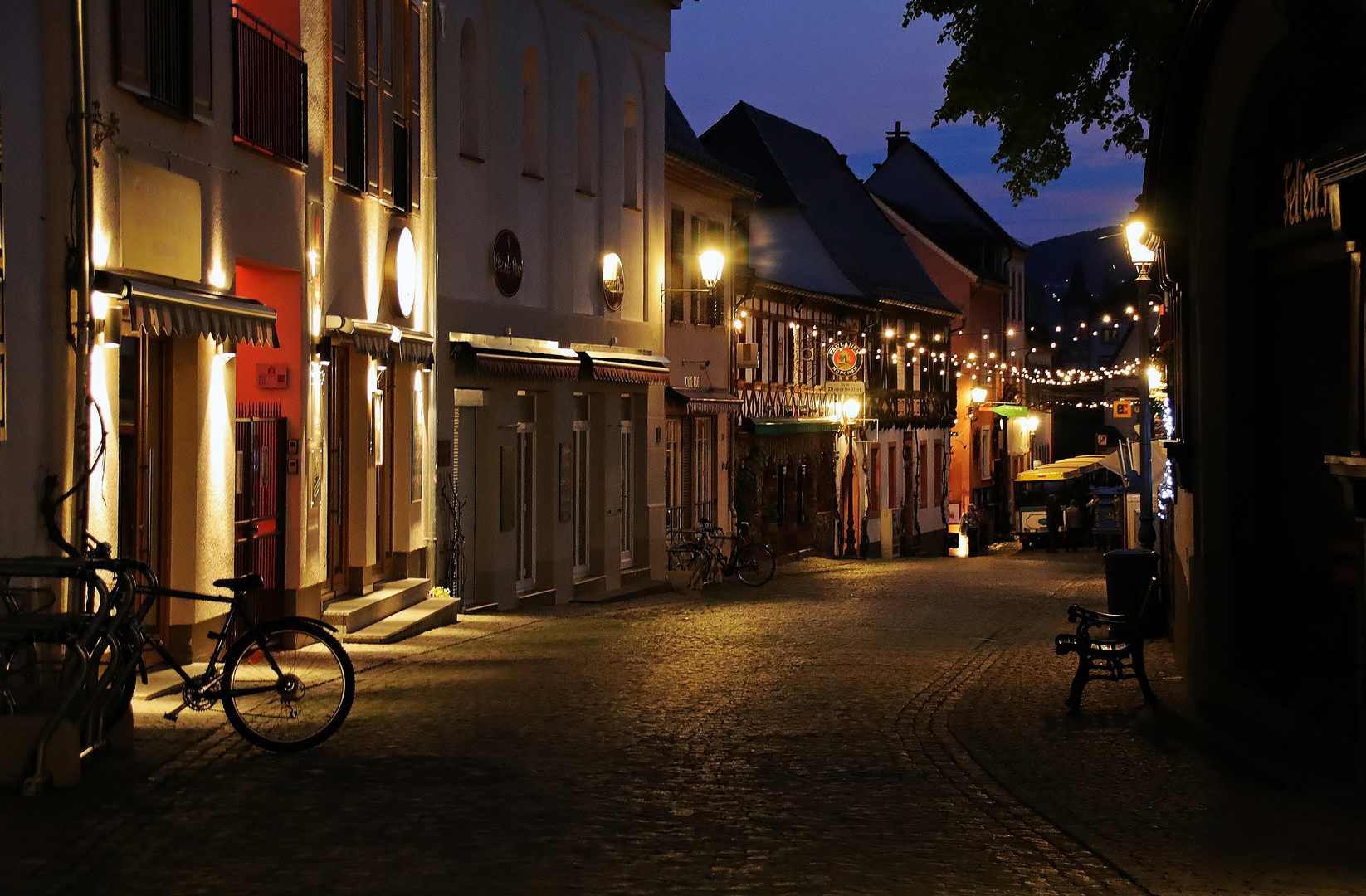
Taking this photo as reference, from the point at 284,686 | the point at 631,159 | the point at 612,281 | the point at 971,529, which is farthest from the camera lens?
the point at 971,529

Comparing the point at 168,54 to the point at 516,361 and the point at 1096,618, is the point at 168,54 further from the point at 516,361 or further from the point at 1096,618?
the point at 516,361

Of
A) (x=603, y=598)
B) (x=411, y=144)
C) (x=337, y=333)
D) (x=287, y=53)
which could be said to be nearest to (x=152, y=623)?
(x=337, y=333)

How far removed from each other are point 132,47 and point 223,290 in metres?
2.37

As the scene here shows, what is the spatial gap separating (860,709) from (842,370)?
95.1 feet

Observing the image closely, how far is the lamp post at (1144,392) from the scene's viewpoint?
18203mm

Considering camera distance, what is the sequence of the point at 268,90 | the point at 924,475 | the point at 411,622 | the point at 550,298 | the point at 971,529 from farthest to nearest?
the point at 971,529 → the point at 924,475 → the point at 550,298 → the point at 411,622 → the point at 268,90

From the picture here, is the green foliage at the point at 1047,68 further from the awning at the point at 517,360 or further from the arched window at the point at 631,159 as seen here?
the arched window at the point at 631,159

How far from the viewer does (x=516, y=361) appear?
2070cm

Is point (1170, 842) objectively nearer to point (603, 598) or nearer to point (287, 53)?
point (287, 53)

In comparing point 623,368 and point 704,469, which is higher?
point 623,368

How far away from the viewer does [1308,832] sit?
8.09 meters

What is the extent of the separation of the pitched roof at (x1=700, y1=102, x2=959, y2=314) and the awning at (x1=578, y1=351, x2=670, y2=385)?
14301 millimetres

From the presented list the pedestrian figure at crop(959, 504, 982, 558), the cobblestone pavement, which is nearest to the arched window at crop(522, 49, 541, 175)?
the cobblestone pavement

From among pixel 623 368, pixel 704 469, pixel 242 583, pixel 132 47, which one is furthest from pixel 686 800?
pixel 704 469
